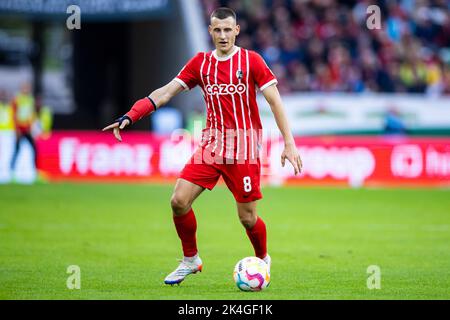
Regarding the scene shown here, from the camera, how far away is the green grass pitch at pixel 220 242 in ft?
27.9

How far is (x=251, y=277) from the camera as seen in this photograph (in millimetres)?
8289

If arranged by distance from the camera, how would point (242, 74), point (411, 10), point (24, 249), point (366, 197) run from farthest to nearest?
point (411, 10)
point (366, 197)
point (24, 249)
point (242, 74)

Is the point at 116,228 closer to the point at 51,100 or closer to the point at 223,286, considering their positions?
the point at 223,286

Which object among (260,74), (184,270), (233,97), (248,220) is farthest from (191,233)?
(260,74)

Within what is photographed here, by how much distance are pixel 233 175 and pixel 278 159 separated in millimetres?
12493

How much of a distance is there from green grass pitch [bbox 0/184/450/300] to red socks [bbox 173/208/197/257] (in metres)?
0.32

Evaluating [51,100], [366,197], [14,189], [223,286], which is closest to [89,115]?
[51,100]

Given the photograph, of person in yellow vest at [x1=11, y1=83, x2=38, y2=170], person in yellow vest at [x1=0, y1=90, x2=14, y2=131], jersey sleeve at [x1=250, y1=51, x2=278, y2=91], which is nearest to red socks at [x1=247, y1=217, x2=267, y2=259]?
jersey sleeve at [x1=250, y1=51, x2=278, y2=91]

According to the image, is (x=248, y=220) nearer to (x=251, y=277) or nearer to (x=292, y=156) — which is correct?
(x=251, y=277)

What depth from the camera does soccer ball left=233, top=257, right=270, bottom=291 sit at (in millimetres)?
8289

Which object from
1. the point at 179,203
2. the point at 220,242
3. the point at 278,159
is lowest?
the point at 220,242

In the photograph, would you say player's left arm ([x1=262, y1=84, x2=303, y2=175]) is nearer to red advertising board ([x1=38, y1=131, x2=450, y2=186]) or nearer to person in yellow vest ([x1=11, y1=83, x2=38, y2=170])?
red advertising board ([x1=38, y1=131, x2=450, y2=186])

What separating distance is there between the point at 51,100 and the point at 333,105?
8.96 meters

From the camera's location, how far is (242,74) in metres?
8.56
